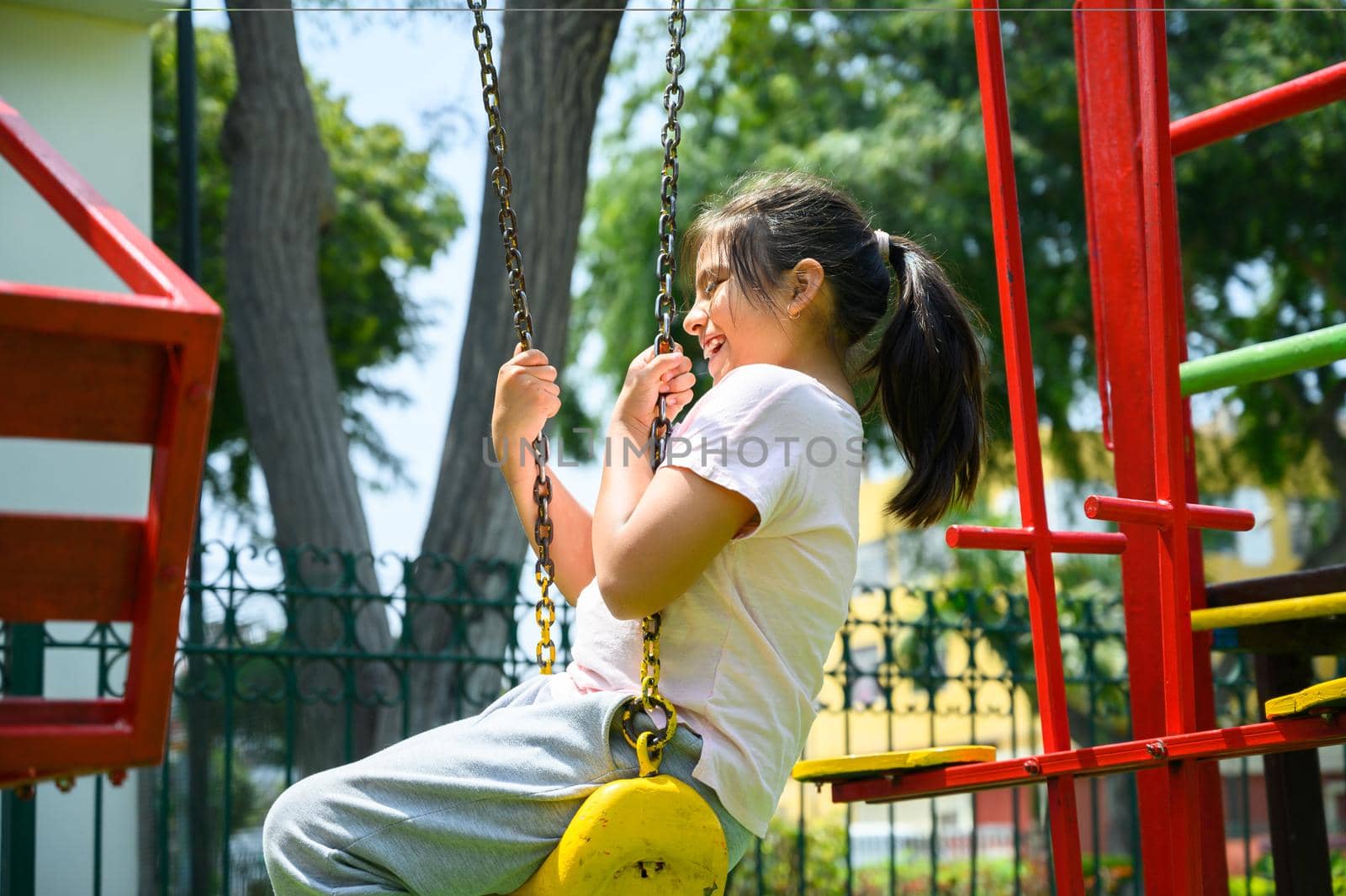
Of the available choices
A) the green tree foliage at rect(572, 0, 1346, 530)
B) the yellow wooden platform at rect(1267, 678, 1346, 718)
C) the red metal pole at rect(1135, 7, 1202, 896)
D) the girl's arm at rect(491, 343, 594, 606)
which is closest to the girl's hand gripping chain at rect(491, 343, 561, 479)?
the girl's arm at rect(491, 343, 594, 606)

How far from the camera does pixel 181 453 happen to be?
5.00 ft

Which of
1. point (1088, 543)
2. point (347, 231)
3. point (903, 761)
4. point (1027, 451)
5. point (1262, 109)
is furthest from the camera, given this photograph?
point (347, 231)

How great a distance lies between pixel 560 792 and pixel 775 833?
11.9 m

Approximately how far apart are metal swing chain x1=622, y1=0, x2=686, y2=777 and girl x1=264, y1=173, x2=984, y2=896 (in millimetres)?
28

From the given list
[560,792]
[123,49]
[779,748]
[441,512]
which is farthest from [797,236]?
[123,49]

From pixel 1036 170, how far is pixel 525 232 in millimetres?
8645

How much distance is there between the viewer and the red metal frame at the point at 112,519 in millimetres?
1489

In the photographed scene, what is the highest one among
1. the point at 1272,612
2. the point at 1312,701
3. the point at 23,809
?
the point at 1272,612

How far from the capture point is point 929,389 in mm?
2545

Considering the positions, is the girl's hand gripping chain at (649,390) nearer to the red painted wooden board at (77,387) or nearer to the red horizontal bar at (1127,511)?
the red horizontal bar at (1127,511)

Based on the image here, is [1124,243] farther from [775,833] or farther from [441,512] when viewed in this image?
[775,833]

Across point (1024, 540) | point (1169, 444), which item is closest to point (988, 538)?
point (1024, 540)

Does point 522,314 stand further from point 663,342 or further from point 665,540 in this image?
point 665,540

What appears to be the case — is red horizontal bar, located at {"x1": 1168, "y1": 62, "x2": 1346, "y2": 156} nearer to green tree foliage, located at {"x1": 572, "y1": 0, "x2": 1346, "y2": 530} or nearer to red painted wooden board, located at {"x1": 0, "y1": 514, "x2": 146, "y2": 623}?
red painted wooden board, located at {"x1": 0, "y1": 514, "x2": 146, "y2": 623}
